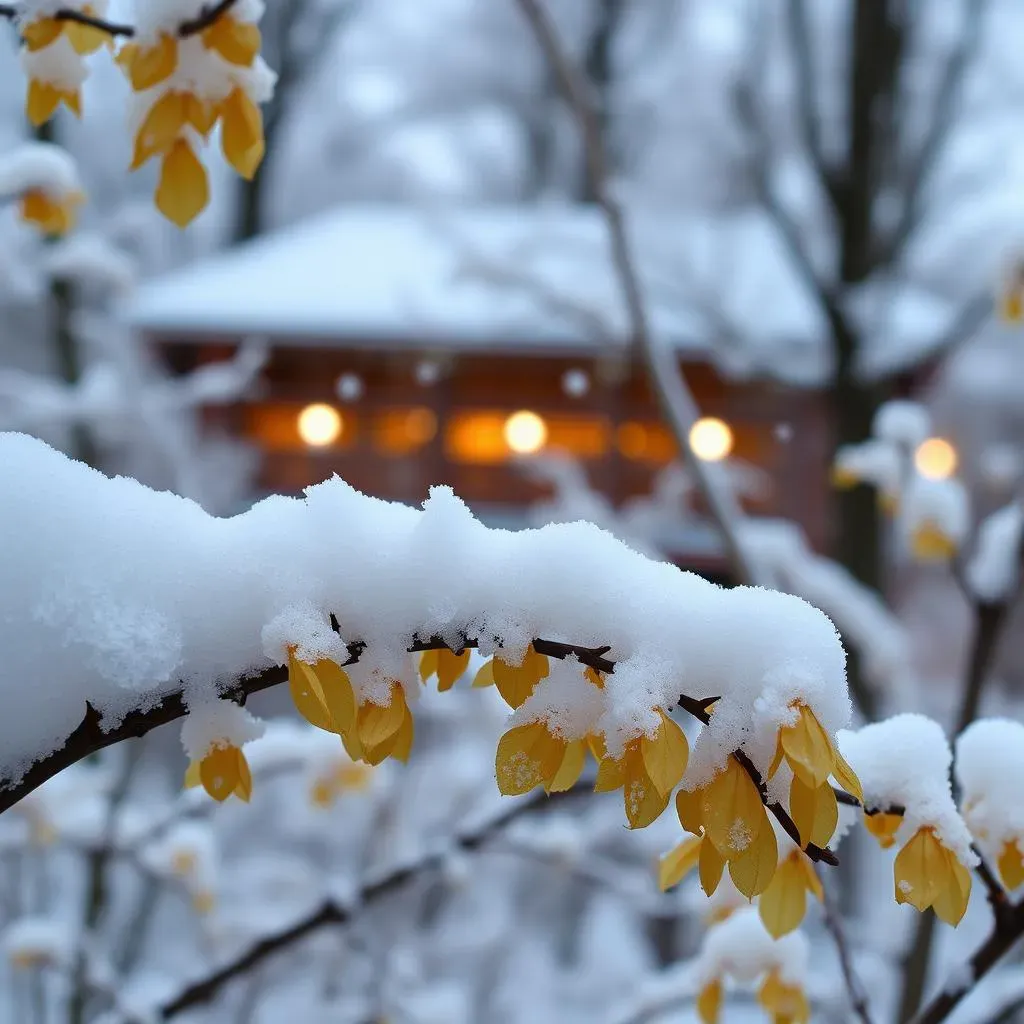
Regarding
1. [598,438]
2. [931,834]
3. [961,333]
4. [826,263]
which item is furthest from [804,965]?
[598,438]

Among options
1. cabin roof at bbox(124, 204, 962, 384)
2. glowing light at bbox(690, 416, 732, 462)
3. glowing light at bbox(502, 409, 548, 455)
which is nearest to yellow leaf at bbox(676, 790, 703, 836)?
cabin roof at bbox(124, 204, 962, 384)

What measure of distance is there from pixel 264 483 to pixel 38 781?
623cm

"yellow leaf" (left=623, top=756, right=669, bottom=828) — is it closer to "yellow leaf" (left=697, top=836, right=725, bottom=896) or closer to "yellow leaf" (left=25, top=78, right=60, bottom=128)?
"yellow leaf" (left=697, top=836, right=725, bottom=896)

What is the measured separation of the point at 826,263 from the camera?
4414mm

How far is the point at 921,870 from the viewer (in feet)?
1.56

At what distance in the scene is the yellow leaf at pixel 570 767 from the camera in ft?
1.49

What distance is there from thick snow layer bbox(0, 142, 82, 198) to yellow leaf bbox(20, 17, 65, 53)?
323mm

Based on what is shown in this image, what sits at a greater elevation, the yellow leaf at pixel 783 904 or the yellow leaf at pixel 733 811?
the yellow leaf at pixel 733 811

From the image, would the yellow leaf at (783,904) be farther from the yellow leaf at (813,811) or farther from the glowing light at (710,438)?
the glowing light at (710,438)

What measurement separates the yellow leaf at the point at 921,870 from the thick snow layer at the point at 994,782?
4.4 inches

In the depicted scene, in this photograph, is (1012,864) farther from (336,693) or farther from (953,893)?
(336,693)

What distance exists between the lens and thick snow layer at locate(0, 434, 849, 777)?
426mm

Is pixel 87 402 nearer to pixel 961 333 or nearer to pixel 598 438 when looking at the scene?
pixel 961 333

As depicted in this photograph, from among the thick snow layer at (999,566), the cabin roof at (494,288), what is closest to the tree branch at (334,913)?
the thick snow layer at (999,566)
